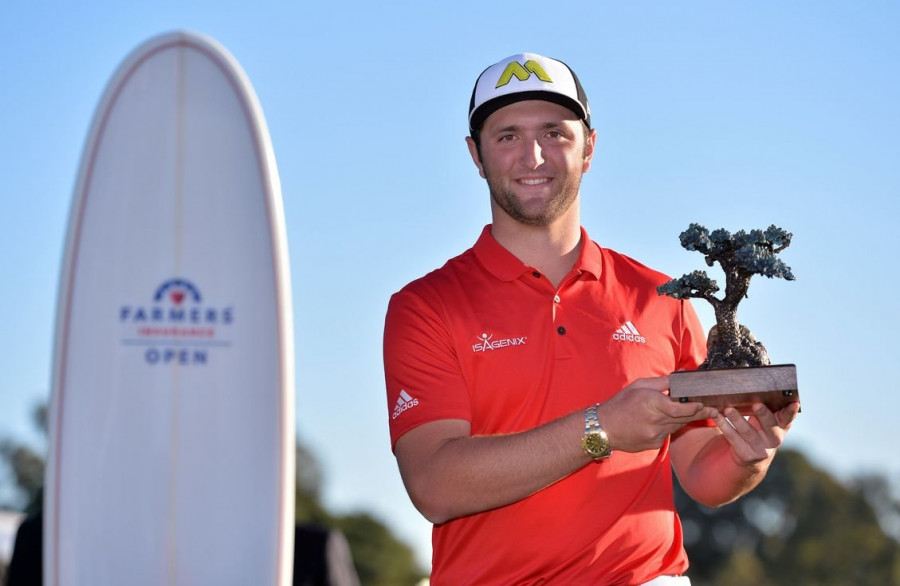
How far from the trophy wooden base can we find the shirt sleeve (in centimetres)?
102

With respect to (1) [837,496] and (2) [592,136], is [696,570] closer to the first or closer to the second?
(1) [837,496]

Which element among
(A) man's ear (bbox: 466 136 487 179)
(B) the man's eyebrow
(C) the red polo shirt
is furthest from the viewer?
(A) man's ear (bbox: 466 136 487 179)

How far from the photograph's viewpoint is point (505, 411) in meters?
4.85

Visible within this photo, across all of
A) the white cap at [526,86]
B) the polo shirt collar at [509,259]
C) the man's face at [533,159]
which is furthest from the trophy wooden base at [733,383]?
the white cap at [526,86]

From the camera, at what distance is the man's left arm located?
14.9 feet

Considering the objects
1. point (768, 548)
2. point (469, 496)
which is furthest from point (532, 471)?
point (768, 548)

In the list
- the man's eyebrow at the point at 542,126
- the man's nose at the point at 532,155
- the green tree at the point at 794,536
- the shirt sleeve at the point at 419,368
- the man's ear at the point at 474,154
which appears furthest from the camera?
the green tree at the point at 794,536

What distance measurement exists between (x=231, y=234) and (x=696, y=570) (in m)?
81.7

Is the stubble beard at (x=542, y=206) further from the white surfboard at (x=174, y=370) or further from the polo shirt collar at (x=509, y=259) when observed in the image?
the white surfboard at (x=174, y=370)

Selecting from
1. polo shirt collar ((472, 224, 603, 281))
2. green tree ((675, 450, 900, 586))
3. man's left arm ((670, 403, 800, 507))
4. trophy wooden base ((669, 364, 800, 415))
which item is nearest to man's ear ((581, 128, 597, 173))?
polo shirt collar ((472, 224, 603, 281))

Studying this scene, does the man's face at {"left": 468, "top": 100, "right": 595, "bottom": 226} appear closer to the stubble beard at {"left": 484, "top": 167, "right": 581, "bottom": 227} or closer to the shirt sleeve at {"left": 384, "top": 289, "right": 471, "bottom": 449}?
the stubble beard at {"left": 484, "top": 167, "right": 581, "bottom": 227}

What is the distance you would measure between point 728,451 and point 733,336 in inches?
25.8

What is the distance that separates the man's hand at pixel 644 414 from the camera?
4137mm

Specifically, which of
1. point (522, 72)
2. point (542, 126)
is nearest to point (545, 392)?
point (542, 126)
